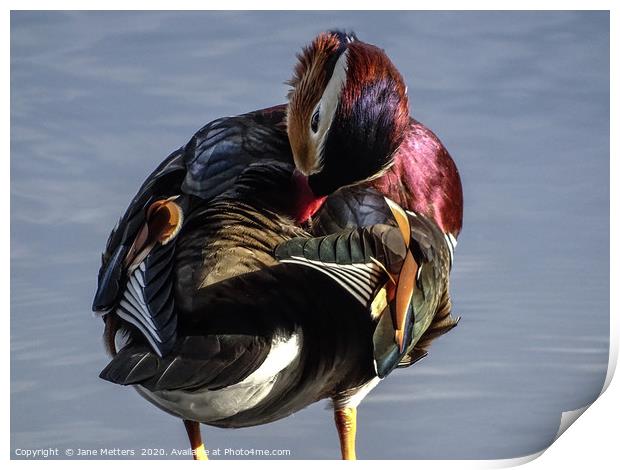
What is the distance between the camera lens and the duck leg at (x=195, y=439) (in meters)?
1.67

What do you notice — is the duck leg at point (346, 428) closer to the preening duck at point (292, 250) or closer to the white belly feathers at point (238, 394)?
the preening duck at point (292, 250)

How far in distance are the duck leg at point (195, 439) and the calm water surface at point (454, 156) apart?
0.8 inches

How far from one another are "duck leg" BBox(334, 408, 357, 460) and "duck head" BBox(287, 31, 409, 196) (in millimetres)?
400

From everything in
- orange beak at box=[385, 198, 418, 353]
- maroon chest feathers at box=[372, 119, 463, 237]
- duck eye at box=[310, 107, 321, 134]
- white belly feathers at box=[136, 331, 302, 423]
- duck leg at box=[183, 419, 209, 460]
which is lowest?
duck leg at box=[183, 419, 209, 460]

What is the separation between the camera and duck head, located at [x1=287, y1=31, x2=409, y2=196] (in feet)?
5.12

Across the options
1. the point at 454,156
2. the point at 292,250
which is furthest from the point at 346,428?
the point at 454,156

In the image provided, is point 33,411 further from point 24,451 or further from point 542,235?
point 542,235

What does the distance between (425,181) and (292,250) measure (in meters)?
0.29

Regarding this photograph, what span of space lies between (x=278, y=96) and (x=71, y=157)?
1.27 ft

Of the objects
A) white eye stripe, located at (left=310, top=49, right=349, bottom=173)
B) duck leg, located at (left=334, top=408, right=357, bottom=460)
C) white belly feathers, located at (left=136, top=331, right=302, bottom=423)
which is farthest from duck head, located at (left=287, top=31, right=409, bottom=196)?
duck leg, located at (left=334, top=408, right=357, bottom=460)

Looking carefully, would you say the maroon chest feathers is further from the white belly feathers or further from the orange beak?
the white belly feathers

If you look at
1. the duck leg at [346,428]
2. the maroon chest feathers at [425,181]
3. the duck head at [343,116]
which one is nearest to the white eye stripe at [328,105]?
the duck head at [343,116]

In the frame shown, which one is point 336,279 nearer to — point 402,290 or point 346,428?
point 402,290

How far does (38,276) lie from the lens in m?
1.67
